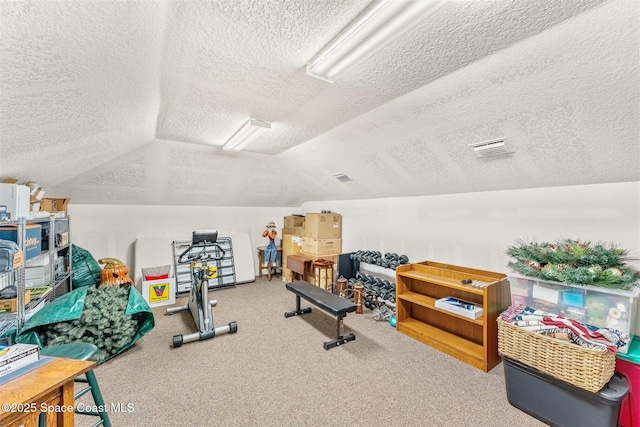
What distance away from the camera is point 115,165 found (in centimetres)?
377

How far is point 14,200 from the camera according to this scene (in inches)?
83.7

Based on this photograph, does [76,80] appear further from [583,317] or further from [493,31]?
[583,317]

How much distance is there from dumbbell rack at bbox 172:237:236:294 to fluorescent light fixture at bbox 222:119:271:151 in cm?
206

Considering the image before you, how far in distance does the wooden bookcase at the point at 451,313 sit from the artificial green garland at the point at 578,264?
0.42 metres

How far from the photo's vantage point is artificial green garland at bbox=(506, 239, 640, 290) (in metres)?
1.94

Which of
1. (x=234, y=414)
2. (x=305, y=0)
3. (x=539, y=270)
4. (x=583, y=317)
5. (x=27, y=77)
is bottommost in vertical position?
(x=234, y=414)

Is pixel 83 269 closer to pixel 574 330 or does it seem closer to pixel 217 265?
pixel 217 265

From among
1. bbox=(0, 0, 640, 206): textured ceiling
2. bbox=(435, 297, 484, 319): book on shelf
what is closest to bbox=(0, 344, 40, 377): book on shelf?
bbox=(0, 0, 640, 206): textured ceiling

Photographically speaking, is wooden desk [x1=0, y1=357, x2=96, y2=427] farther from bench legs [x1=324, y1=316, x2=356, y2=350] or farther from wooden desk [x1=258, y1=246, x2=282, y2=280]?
wooden desk [x1=258, y1=246, x2=282, y2=280]

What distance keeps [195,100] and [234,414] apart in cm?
252

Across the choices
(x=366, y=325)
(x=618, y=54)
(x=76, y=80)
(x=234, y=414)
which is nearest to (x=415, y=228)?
(x=366, y=325)

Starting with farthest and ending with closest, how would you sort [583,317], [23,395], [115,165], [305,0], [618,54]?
1. [115,165]
2. [583,317]
3. [618,54]
4. [305,0]
5. [23,395]

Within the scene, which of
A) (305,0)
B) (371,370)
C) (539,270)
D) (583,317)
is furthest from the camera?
(371,370)

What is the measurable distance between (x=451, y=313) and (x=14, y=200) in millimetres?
4015
